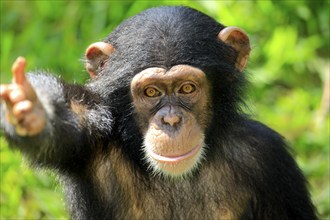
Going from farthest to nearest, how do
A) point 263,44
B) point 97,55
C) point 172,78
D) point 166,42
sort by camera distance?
point 263,44 → point 97,55 → point 166,42 → point 172,78

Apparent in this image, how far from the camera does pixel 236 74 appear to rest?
537 cm

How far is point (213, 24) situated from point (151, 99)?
692 mm

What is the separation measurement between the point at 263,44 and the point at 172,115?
417 centimetres

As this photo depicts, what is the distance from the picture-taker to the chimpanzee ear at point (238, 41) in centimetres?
535

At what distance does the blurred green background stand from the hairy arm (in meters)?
3.01

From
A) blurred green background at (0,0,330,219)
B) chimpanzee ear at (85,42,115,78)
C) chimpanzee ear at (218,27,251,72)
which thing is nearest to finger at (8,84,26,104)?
chimpanzee ear at (85,42,115,78)

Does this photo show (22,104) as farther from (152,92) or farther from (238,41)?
(238,41)

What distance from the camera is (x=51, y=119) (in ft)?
15.1

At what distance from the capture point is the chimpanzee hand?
4160mm

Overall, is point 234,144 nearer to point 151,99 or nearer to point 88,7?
point 151,99

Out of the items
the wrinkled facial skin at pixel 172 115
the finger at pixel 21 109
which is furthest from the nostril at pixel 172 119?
the finger at pixel 21 109

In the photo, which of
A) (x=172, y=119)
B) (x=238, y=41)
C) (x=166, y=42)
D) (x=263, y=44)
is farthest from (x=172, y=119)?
(x=263, y=44)

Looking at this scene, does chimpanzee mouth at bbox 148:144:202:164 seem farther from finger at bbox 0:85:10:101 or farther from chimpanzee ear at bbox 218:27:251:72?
Result: finger at bbox 0:85:10:101

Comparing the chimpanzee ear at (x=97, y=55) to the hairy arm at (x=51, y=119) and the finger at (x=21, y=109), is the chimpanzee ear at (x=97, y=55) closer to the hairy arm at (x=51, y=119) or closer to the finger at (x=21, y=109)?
the hairy arm at (x=51, y=119)
